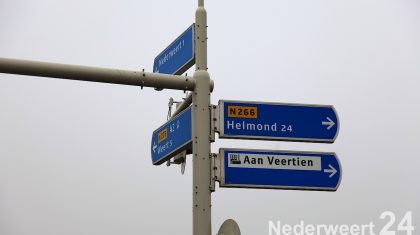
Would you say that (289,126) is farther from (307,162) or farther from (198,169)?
(198,169)

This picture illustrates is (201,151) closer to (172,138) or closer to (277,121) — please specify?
(172,138)

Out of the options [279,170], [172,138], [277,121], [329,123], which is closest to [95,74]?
[172,138]

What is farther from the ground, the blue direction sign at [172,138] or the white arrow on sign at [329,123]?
the white arrow on sign at [329,123]

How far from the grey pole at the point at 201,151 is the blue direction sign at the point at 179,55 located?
0.16m

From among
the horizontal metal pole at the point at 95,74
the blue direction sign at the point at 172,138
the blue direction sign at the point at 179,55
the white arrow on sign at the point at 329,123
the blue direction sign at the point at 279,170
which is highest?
the blue direction sign at the point at 179,55

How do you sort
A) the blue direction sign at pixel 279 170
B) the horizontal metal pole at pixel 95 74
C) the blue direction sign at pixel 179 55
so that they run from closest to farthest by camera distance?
the horizontal metal pole at pixel 95 74
the blue direction sign at pixel 279 170
the blue direction sign at pixel 179 55

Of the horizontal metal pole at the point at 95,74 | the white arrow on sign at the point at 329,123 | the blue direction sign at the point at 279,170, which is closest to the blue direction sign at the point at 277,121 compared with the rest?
the white arrow on sign at the point at 329,123

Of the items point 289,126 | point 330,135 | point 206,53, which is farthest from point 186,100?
point 330,135

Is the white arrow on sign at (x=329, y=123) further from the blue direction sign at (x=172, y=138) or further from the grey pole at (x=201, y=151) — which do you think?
the blue direction sign at (x=172, y=138)

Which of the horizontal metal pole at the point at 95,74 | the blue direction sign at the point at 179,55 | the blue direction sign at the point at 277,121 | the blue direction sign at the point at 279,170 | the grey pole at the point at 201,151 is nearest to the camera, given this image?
the horizontal metal pole at the point at 95,74

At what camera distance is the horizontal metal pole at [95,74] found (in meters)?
6.20

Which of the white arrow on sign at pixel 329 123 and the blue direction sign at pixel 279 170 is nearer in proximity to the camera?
the blue direction sign at pixel 279 170

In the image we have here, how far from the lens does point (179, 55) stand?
A: 7.34 meters

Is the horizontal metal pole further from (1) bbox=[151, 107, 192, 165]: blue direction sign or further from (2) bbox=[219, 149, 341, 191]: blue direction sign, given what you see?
(2) bbox=[219, 149, 341, 191]: blue direction sign
